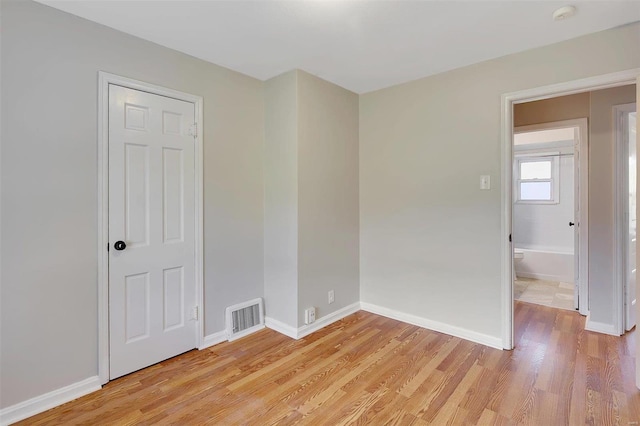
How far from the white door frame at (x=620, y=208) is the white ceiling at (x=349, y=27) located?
1184 mm

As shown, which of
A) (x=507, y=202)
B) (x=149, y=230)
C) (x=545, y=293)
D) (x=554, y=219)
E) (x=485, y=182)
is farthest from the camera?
(x=554, y=219)

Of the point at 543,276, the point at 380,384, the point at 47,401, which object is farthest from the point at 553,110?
the point at 47,401

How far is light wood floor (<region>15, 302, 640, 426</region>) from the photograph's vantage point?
179cm

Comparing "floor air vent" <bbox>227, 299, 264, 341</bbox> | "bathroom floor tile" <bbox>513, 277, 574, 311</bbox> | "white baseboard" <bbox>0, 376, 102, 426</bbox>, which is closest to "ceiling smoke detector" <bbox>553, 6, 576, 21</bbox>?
"bathroom floor tile" <bbox>513, 277, 574, 311</bbox>

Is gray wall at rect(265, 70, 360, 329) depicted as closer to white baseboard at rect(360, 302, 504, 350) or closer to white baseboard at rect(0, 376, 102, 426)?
white baseboard at rect(360, 302, 504, 350)

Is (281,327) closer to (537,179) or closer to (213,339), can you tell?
(213,339)

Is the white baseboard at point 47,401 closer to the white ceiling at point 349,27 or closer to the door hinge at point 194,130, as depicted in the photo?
the door hinge at point 194,130

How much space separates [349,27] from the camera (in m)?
2.09

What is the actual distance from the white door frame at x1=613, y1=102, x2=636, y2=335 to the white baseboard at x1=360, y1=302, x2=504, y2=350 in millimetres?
1278

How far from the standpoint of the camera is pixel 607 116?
2863 mm

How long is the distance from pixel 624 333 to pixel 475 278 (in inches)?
57.7

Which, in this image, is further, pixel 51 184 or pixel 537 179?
pixel 537 179

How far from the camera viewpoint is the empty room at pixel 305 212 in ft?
6.02

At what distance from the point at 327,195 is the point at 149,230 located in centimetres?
159
